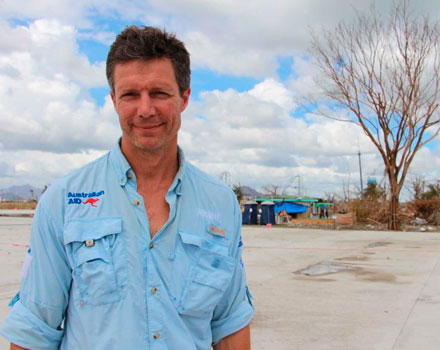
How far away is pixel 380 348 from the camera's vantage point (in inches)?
153

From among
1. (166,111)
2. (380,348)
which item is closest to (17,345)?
(166,111)

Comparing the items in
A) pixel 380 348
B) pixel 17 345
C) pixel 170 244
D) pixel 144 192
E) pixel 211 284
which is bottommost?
pixel 380 348

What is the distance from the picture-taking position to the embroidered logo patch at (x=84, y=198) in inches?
62.9

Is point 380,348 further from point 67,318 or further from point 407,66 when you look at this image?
point 407,66

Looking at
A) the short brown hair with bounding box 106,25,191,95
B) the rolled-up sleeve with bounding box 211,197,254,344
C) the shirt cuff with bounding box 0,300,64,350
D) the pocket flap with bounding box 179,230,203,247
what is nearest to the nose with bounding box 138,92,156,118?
the short brown hair with bounding box 106,25,191,95

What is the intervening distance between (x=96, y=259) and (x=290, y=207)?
78.5ft

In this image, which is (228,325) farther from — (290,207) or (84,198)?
(290,207)

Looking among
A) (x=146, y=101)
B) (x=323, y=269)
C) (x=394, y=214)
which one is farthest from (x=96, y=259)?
(x=394, y=214)

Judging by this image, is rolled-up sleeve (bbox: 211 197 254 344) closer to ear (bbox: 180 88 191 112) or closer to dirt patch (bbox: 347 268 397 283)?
ear (bbox: 180 88 191 112)

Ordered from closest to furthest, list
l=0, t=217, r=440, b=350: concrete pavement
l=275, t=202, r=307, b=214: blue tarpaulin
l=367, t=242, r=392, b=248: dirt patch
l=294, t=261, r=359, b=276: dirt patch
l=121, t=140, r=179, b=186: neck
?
l=121, t=140, r=179, b=186: neck < l=0, t=217, r=440, b=350: concrete pavement < l=294, t=261, r=359, b=276: dirt patch < l=367, t=242, r=392, b=248: dirt patch < l=275, t=202, r=307, b=214: blue tarpaulin

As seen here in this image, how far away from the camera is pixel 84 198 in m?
1.61

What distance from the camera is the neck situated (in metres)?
1.74

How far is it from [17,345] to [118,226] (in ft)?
1.66

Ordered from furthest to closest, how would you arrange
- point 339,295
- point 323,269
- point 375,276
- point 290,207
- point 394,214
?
1. point 290,207
2. point 394,214
3. point 323,269
4. point 375,276
5. point 339,295
